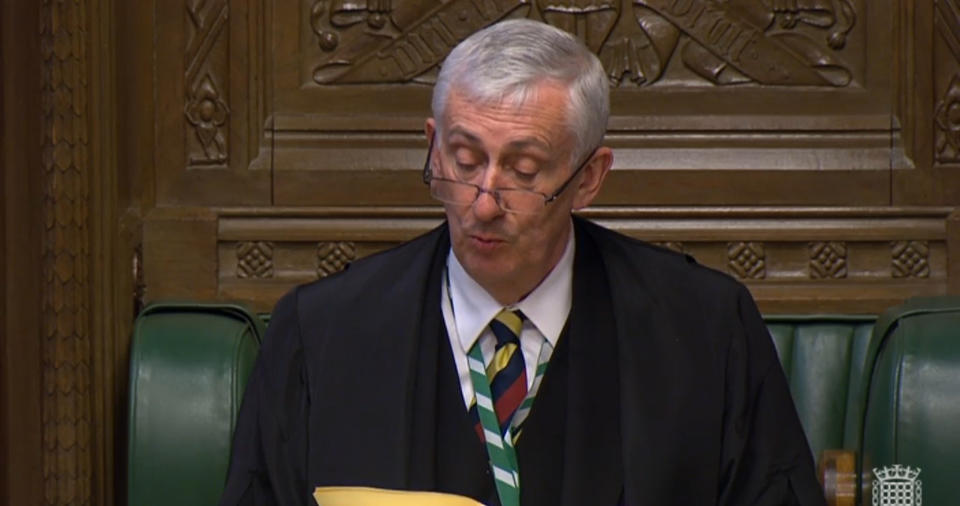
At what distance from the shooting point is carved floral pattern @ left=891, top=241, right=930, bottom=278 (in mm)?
4297

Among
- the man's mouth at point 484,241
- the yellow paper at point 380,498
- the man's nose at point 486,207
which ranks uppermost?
the man's nose at point 486,207

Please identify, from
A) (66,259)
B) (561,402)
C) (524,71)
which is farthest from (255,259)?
(524,71)

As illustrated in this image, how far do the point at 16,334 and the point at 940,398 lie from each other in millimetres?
2053

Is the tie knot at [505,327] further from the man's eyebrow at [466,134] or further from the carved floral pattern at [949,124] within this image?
the carved floral pattern at [949,124]

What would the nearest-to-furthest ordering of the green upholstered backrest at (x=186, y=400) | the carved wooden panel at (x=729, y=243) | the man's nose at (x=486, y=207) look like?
the man's nose at (x=486, y=207), the green upholstered backrest at (x=186, y=400), the carved wooden panel at (x=729, y=243)

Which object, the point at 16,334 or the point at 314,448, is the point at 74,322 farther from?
the point at 314,448

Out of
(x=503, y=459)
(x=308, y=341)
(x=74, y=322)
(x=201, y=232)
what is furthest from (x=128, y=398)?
(x=503, y=459)

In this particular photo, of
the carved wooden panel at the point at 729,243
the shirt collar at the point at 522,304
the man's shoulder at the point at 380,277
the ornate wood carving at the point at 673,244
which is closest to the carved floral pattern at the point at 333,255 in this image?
the carved wooden panel at the point at 729,243

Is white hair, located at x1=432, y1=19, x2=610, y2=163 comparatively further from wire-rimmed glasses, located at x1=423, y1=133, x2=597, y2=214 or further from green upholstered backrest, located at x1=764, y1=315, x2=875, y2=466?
green upholstered backrest, located at x1=764, y1=315, x2=875, y2=466

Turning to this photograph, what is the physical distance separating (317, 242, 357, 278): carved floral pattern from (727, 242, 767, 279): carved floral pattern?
3.04ft

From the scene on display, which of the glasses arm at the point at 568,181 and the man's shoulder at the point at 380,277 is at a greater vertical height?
the glasses arm at the point at 568,181

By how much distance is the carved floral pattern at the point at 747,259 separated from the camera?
4.30m

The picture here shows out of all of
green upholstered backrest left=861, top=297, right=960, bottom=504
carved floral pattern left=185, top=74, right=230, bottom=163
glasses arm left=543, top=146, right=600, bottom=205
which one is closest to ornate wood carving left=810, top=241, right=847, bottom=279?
green upholstered backrest left=861, top=297, right=960, bottom=504

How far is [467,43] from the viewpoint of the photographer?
3.11 metres
